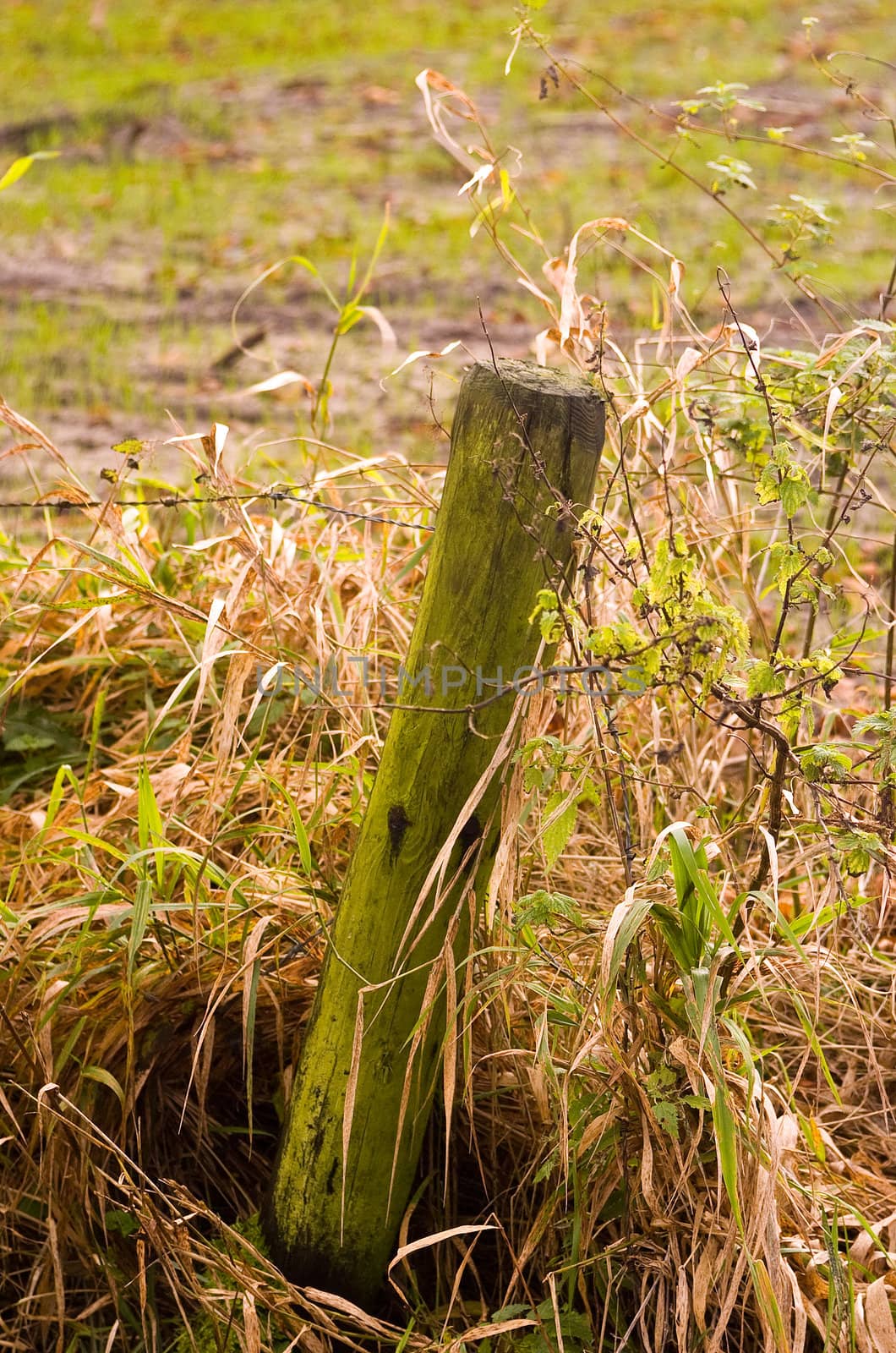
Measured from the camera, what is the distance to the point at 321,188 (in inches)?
294

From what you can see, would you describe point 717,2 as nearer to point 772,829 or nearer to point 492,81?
point 492,81

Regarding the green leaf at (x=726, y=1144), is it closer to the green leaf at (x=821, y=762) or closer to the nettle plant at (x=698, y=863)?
the nettle plant at (x=698, y=863)

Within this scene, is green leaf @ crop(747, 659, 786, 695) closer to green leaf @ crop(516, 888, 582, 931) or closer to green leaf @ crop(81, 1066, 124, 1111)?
green leaf @ crop(516, 888, 582, 931)

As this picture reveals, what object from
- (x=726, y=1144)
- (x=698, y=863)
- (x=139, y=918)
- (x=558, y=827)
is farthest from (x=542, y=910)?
(x=139, y=918)

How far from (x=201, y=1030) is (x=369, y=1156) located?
293mm

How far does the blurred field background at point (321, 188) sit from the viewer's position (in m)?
5.23

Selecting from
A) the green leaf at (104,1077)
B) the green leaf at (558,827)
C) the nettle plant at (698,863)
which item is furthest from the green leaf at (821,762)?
the green leaf at (104,1077)

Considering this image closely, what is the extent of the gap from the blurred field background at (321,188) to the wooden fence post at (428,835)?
41.3 inches

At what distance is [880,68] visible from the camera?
337 inches

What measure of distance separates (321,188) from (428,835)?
256 inches

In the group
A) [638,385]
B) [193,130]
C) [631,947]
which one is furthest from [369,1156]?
[193,130]

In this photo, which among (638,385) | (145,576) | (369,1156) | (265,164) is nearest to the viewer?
(369,1156)

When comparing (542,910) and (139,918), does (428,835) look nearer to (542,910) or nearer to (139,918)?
(542,910)

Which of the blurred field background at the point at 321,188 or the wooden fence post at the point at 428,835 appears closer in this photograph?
the wooden fence post at the point at 428,835
